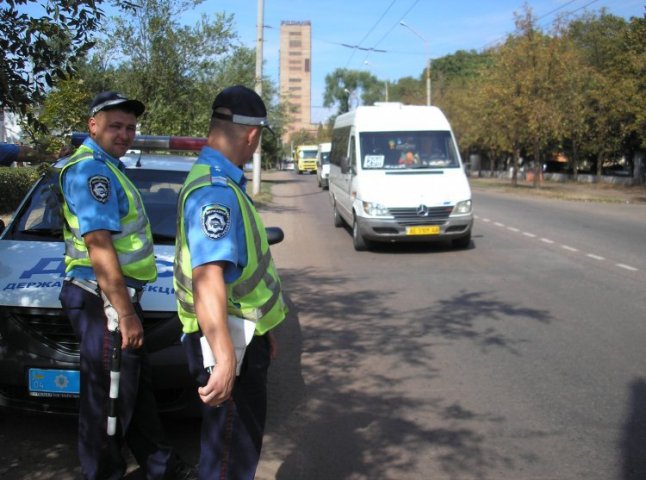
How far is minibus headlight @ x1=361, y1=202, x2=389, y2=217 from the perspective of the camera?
35.9ft

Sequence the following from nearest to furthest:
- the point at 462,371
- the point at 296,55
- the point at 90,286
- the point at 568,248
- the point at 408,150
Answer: the point at 90,286, the point at 462,371, the point at 568,248, the point at 408,150, the point at 296,55

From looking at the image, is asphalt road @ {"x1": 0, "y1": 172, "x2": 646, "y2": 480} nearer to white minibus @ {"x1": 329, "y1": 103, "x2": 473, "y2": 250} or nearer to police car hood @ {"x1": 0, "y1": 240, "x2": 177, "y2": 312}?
police car hood @ {"x1": 0, "y1": 240, "x2": 177, "y2": 312}

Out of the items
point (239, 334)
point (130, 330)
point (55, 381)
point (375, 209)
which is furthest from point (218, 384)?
point (375, 209)

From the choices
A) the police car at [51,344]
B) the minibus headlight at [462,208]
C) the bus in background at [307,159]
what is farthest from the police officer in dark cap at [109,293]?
the bus in background at [307,159]

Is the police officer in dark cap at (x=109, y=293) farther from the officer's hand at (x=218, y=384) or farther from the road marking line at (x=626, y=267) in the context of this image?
the road marking line at (x=626, y=267)

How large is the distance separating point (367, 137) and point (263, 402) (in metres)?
10.2

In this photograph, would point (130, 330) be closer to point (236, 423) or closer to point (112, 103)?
point (236, 423)

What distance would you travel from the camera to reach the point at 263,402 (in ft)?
8.05

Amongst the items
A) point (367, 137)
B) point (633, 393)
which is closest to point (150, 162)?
point (633, 393)

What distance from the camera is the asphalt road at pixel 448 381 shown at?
366cm

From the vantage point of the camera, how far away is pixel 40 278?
3756mm

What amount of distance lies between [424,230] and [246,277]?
28.9ft

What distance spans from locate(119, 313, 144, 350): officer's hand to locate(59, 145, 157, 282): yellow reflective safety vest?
24cm

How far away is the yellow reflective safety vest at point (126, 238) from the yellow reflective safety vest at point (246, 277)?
694mm
